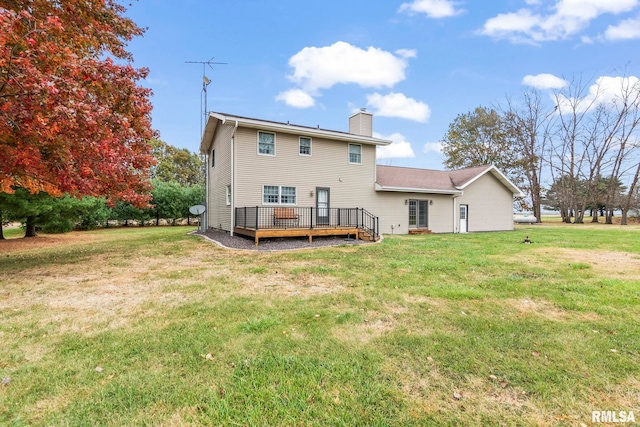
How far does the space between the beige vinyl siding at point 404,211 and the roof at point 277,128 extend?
9.51 ft

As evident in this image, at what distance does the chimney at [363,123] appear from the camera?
51.7 feet

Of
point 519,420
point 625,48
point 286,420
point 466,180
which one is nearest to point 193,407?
point 286,420

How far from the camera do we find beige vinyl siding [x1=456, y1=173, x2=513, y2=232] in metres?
18.4

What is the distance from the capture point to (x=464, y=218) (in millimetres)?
18203

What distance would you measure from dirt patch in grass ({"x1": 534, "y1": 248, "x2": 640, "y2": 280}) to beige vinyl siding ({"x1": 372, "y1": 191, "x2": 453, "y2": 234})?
6924 mm

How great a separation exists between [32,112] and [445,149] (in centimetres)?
3615

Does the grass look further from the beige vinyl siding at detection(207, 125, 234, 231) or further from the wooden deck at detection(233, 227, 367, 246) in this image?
the beige vinyl siding at detection(207, 125, 234, 231)

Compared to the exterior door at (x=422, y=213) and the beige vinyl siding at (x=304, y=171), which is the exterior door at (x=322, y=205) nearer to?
the beige vinyl siding at (x=304, y=171)

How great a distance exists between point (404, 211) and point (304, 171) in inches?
245

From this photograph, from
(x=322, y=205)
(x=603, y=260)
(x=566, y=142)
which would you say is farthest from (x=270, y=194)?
(x=566, y=142)

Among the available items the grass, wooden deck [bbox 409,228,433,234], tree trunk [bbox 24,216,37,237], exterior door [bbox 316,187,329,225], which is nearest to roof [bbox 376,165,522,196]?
wooden deck [bbox 409,228,433,234]

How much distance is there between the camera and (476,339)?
124 inches

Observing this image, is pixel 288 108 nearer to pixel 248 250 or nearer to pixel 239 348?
pixel 248 250

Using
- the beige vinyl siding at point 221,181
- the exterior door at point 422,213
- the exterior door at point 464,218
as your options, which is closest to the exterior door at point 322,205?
the beige vinyl siding at point 221,181
